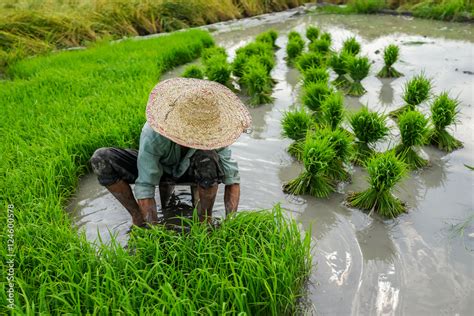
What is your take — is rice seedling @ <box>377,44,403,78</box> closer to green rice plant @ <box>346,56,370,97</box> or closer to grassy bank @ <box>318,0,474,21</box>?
green rice plant @ <box>346,56,370,97</box>

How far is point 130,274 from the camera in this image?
2439 millimetres

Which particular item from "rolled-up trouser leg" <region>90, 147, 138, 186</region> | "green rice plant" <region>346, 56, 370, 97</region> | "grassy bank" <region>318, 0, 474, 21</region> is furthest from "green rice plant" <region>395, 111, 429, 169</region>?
"grassy bank" <region>318, 0, 474, 21</region>

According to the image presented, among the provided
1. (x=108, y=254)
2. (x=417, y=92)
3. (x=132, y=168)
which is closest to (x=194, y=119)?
(x=132, y=168)

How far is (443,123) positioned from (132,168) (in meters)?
3.10

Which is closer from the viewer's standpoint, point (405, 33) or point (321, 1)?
point (405, 33)

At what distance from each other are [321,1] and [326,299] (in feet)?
44.2

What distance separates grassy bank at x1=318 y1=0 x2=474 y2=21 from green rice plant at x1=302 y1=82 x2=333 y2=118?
26.2 ft

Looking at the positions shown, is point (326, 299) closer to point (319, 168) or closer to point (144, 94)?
point (319, 168)

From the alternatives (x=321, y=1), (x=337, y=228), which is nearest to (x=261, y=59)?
(x=337, y=228)

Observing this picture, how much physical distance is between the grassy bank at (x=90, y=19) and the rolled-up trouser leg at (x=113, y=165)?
5.03 meters

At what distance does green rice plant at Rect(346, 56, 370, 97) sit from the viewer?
19.0ft

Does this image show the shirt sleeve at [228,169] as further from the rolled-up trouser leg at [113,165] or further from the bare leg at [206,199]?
the rolled-up trouser leg at [113,165]

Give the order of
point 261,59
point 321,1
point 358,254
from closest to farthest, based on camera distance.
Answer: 1. point 358,254
2. point 261,59
3. point 321,1

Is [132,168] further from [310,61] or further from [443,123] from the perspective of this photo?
[310,61]
